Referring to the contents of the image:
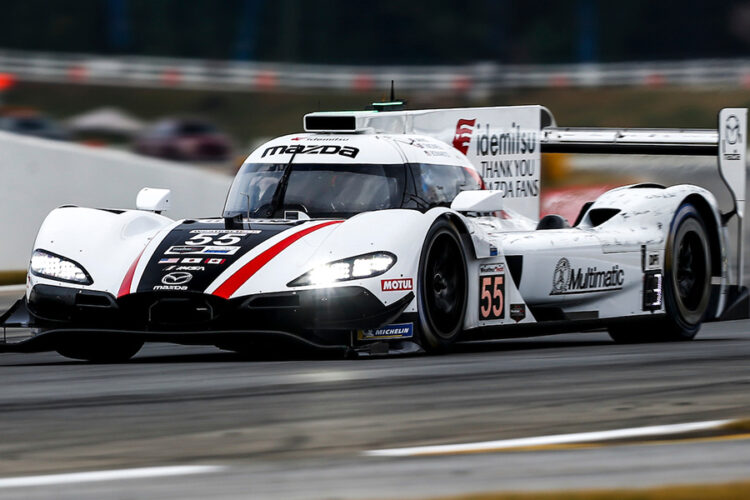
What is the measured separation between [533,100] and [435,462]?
125ft

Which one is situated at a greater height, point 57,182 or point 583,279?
point 57,182

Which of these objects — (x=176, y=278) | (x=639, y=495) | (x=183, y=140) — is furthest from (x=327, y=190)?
(x=183, y=140)

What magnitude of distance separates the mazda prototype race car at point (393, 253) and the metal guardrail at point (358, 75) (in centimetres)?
3009

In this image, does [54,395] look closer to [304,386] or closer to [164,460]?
[304,386]

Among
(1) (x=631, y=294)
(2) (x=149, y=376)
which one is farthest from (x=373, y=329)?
(1) (x=631, y=294)

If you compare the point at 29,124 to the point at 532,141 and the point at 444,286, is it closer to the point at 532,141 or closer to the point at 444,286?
the point at 532,141

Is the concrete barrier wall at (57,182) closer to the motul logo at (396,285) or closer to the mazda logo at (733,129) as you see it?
the mazda logo at (733,129)

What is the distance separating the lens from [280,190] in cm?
978

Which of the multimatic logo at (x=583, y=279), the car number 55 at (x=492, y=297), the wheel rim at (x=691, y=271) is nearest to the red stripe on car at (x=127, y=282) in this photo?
the car number 55 at (x=492, y=297)

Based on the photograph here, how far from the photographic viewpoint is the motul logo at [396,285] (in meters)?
8.52

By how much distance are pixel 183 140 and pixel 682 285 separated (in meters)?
29.7

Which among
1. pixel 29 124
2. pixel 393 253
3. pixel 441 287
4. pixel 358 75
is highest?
pixel 358 75

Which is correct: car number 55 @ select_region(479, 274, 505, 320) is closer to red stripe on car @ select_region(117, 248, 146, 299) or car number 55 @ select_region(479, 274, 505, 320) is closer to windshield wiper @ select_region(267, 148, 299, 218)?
windshield wiper @ select_region(267, 148, 299, 218)

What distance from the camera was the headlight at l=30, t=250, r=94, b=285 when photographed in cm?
873
